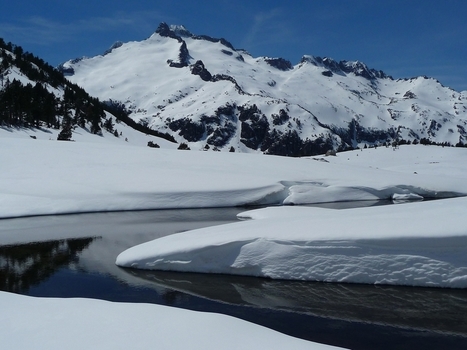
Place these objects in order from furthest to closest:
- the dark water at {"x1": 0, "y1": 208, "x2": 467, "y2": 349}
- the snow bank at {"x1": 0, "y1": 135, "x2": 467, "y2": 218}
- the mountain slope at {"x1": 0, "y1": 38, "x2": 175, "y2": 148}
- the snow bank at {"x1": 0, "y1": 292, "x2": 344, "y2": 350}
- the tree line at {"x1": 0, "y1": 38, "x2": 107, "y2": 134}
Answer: the tree line at {"x1": 0, "y1": 38, "x2": 107, "y2": 134} < the mountain slope at {"x1": 0, "y1": 38, "x2": 175, "y2": 148} < the snow bank at {"x1": 0, "y1": 135, "x2": 467, "y2": 218} < the dark water at {"x1": 0, "y1": 208, "x2": 467, "y2": 349} < the snow bank at {"x1": 0, "y1": 292, "x2": 344, "y2": 350}

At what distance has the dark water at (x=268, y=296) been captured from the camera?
8.53 meters

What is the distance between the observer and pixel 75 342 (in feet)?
23.2

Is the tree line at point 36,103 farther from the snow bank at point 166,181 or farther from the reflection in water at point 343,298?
the reflection in water at point 343,298

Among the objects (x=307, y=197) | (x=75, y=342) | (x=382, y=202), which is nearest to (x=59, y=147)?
(x=307, y=197)

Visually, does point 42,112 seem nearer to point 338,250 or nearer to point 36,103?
point 36,103

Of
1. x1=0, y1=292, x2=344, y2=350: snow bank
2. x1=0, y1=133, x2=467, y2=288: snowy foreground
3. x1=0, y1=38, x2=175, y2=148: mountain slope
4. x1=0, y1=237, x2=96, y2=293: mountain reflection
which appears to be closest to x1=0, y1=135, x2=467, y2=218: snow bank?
x1=0, y1=133, x2=467, y2=288: snowy foreground

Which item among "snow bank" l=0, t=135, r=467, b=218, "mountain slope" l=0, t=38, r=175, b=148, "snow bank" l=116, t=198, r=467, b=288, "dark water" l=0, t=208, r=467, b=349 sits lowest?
"dark water" l=0, t=208, r=467, b=349

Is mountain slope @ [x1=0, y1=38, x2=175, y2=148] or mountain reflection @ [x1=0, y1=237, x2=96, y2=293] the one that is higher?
mountain slope @ [x1=0, y1=38, x2=175, y2=148]

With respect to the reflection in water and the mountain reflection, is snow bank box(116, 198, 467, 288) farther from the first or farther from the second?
the mountain reflection

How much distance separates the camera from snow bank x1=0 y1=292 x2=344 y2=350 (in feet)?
23.2

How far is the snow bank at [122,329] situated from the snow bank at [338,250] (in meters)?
3.78

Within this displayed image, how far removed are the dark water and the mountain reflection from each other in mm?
27

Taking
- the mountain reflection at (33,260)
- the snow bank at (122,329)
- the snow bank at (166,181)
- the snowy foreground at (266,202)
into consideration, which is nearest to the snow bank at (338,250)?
the snowy foreground at (266,202)

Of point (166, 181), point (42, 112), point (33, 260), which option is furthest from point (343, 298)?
point (42, 112)
